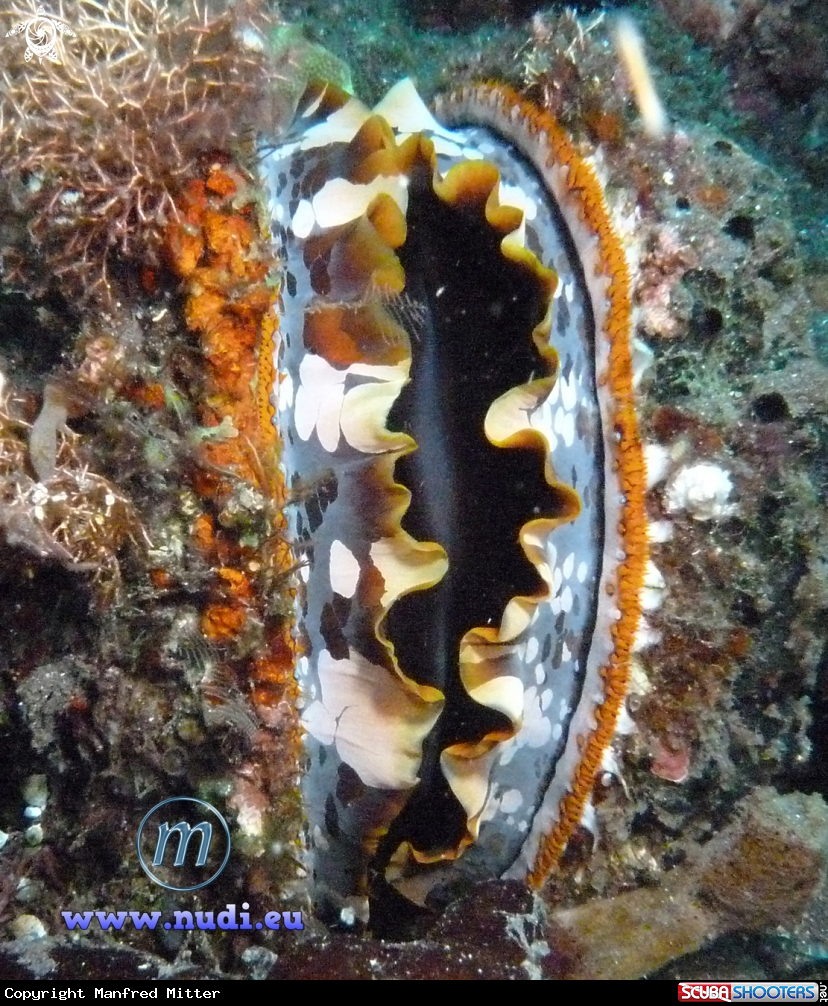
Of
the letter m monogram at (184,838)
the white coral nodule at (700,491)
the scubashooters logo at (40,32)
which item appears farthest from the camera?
the letter m monogram at (184,838)

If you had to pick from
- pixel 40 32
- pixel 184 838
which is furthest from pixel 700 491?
pixel 40 32

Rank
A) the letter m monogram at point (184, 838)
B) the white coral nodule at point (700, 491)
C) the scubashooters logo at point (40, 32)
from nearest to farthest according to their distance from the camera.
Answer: the scubashooters logo at point (40, 32), the white coral nodule at point (700, 491), the letter m monogram at point (184, 838)

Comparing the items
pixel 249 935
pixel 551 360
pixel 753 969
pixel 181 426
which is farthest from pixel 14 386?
pixel 753 969

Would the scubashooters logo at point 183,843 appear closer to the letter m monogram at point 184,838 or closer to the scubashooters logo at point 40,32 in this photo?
the letter m monogram at point 184,838

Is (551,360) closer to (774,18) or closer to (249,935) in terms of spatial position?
(249,935)

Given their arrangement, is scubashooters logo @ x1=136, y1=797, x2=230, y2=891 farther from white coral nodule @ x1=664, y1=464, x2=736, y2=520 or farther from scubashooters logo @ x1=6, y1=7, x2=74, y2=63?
scubashooters logo @ x1=6, y1=7, x2=74, y2=63

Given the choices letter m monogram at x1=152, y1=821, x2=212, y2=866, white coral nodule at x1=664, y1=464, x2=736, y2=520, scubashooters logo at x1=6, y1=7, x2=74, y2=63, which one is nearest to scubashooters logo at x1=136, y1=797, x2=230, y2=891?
letter m monogram at x1=152, y1=821, x2=212, y2=866

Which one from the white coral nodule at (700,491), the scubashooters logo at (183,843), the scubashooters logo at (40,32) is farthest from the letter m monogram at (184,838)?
the scubashooters logo at (40,32)
